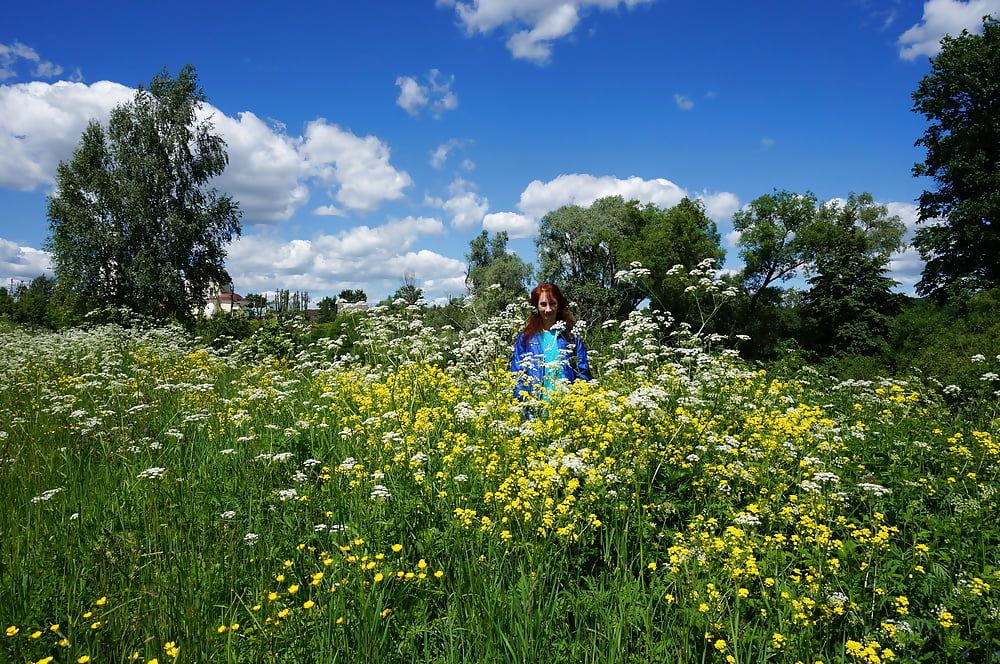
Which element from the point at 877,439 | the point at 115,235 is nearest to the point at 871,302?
the point at 877,439

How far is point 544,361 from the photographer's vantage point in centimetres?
641

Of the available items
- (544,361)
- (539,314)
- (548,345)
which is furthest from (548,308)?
(544,361)

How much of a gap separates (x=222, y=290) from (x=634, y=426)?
37.1m

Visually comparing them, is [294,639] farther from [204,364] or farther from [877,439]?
[204,364]

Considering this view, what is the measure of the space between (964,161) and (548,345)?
26.9 m

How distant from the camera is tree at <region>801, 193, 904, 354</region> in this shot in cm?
3247

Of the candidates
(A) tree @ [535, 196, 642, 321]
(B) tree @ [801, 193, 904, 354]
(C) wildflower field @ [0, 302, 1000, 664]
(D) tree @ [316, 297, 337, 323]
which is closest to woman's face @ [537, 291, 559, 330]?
(C) wildflower field @ [0, 302, 1000, 664]

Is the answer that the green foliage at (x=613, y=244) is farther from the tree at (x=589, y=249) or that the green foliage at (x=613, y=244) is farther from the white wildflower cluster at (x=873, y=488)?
the white wildflower cluster at (x=873, y=488)

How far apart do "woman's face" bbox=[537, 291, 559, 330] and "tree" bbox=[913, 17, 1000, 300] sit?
25110 mm

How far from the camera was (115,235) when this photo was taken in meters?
30.6

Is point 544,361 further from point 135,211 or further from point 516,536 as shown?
point 135,211

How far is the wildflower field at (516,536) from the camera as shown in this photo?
8.54 feet

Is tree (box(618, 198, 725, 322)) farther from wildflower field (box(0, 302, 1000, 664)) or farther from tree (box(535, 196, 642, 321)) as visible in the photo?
wildflower field (box(0, 302, 1000, 664))

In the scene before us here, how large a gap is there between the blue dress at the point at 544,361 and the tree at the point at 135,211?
30.6m
